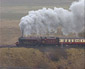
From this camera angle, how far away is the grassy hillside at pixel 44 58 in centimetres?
5543

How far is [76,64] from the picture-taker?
5512cm

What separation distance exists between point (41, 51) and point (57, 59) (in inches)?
230

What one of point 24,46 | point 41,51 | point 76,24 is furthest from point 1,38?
point 76,24

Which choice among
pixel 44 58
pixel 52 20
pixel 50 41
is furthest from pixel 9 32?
pixel 44 58

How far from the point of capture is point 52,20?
64.2m

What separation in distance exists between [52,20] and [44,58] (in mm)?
12288

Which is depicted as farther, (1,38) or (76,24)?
(1,38)

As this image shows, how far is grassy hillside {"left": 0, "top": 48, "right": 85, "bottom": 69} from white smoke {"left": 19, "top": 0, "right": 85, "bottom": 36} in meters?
6.76

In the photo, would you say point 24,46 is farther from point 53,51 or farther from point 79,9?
point 79,9

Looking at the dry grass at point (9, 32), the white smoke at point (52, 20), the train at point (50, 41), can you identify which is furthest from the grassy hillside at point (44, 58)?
the dry grass at point (9, 32)

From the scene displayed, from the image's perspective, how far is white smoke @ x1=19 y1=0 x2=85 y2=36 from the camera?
63156 millimetres

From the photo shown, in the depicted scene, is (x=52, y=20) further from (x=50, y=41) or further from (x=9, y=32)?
(x=9, y=32)

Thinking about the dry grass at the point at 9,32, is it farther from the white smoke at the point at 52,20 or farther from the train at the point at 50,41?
the white smoke at the point at 52,20

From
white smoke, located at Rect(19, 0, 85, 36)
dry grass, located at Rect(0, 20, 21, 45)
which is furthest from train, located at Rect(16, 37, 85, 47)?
dry grass, located at Rect(0, 20, 21, 45)
